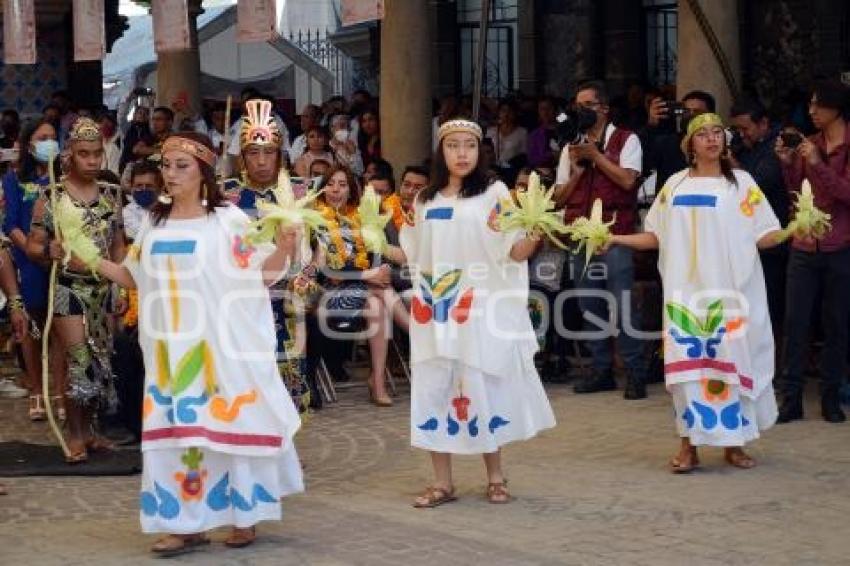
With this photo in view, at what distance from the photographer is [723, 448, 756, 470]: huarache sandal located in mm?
9383

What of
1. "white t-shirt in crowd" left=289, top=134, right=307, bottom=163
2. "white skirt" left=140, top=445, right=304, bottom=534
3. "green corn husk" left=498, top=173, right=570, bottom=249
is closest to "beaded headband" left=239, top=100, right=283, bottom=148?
"green corn husk" left=498, top=173, right=570, bottom=249

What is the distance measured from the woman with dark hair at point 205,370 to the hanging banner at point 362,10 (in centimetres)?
516

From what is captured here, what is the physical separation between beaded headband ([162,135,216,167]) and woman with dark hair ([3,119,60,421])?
195 centimetres

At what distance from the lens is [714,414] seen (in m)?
9.26

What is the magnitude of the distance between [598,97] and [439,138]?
9.81ft

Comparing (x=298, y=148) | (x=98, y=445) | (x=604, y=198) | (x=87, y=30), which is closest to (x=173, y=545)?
(x=98, y=445)

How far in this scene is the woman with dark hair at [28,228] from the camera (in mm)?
10500

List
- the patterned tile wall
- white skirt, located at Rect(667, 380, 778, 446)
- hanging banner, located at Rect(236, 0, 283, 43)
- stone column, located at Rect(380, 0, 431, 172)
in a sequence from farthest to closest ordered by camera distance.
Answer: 1. the patterned tile wall
2. stone column, located at Rect(380, 0, 431, 172)
3. hanging banner, located at Rect(236, 0, 283, 43)
4. white skirt, located at Rect(667, 380, 778, 446)

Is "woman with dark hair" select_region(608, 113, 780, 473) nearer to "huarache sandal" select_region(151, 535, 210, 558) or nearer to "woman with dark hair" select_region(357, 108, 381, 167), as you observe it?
"huarache sandal" select_region(151, 535, 210, 558)

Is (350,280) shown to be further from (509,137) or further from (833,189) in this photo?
(509,137)

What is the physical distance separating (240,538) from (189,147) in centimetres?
171

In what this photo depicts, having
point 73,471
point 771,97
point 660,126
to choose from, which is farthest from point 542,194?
point 771,97

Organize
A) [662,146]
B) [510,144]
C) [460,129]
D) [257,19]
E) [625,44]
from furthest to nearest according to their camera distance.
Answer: [625,44] < [510,144] < [257,19] < [662,146] < [460,129]

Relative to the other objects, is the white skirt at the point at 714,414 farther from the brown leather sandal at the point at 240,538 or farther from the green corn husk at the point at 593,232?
the brown leather sandal at the point at 240,538
